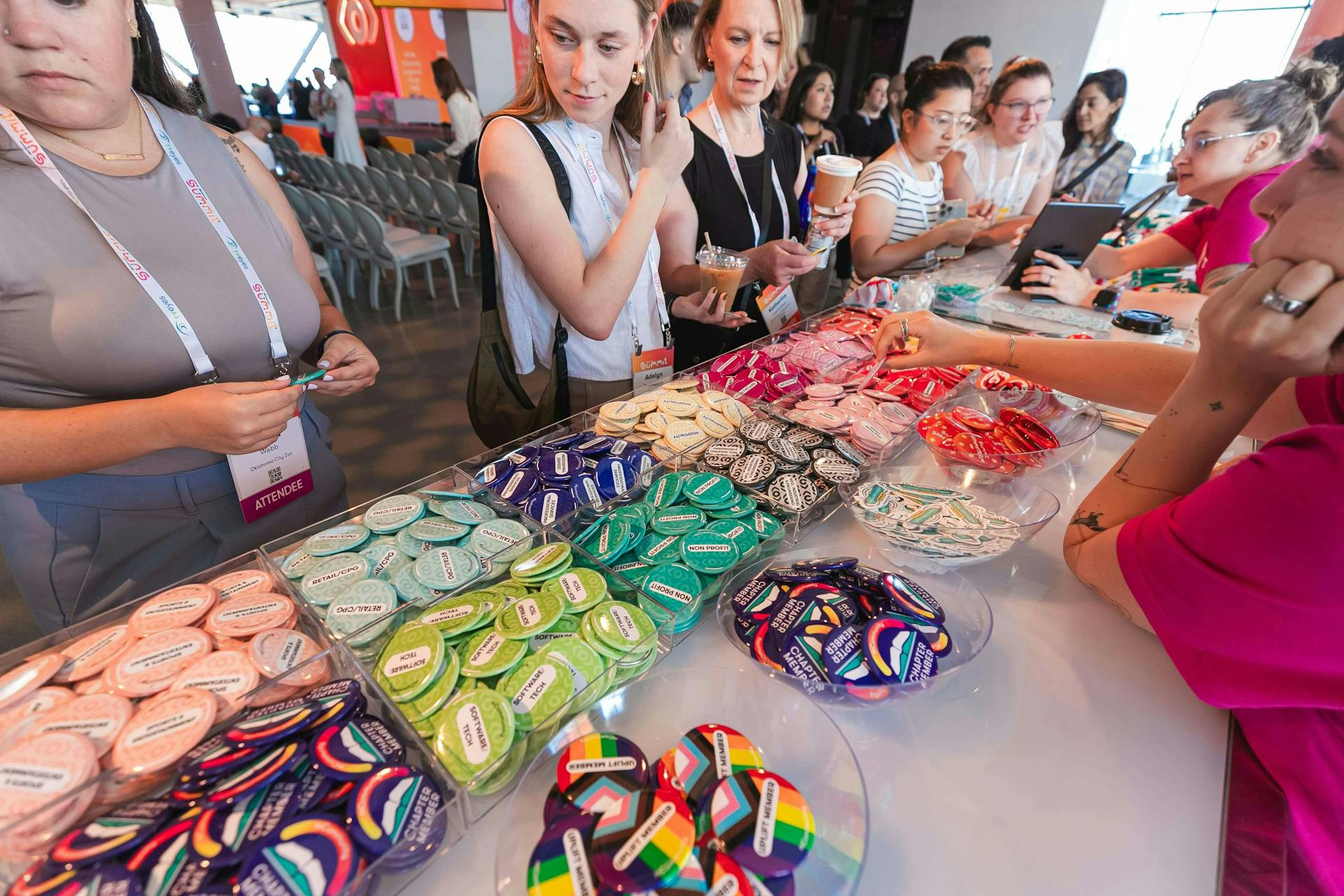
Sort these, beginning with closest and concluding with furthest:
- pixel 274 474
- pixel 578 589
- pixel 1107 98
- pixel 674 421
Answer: pixel 578 589, pixel 274 474, pixel 674 421, pixel 1107 98

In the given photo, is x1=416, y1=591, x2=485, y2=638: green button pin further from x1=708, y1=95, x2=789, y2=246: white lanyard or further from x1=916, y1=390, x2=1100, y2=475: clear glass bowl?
x1=708, y1=95, x2=789, y2=246: white lanyard

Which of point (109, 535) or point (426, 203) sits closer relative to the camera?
point (109, 535)

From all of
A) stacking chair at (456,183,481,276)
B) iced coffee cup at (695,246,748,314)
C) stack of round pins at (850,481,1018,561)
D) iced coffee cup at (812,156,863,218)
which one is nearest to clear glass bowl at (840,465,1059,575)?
stack of round pins at (850,481,1018,561)

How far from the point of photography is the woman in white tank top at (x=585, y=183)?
4.29ft

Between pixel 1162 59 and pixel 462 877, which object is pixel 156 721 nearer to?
pixel 462 877

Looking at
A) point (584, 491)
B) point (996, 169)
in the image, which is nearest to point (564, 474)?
point (584, 491)

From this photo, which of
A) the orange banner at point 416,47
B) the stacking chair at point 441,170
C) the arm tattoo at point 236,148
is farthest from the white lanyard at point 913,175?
the orange banner at point 416,47

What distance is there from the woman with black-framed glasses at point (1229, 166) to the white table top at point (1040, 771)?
1929 mm

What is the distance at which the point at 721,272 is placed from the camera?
65.7 inches

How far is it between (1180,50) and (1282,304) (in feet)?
39.2

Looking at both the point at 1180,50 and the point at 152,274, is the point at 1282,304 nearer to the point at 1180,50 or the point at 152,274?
the point at 152,274

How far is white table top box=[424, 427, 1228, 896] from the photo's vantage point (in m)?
0.66

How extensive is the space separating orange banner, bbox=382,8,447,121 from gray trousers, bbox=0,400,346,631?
8849 millimetres

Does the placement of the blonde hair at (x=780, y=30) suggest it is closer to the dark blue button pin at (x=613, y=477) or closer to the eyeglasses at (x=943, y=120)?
the eyeglasses at (x=943, y=120)
